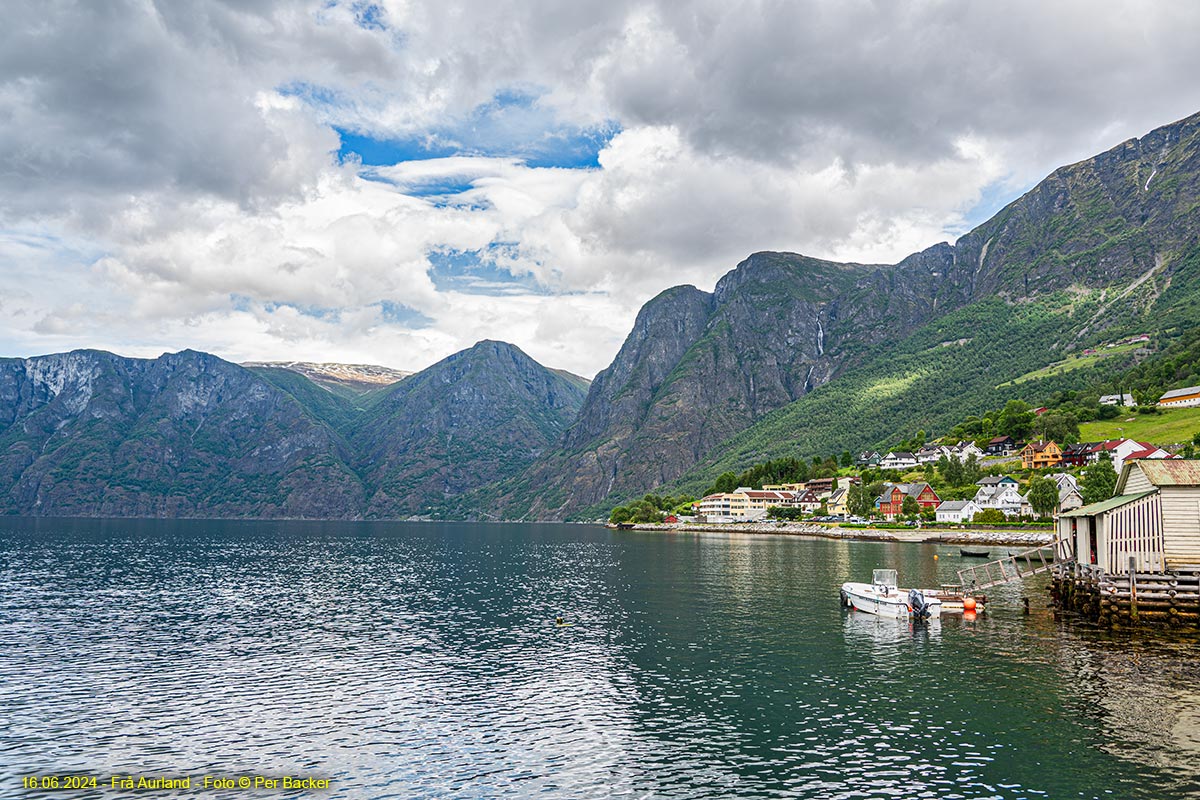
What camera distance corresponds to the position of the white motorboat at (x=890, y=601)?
235ft

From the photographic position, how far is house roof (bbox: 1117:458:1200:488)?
201 feet

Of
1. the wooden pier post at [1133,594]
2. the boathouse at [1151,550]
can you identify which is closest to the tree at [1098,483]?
the boathouse at [1151,550]

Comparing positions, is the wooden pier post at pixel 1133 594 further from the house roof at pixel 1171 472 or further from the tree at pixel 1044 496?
the tree at pixel 1044 496

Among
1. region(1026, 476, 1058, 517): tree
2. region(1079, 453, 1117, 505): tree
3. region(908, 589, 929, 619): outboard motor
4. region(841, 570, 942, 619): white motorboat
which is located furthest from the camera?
region(1026, 476, 1058, 517): tree

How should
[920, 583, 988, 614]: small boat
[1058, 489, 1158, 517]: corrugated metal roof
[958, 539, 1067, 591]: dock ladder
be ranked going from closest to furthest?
[1058, 489, 1158, 517]: corrugated metal roof
[920, 583, 988, 614]: small boat
[958, 539, 1067, 591]: dock ladder

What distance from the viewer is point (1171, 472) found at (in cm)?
6259

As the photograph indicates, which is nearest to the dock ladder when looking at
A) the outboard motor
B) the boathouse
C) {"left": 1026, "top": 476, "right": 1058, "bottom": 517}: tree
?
the outboard motor

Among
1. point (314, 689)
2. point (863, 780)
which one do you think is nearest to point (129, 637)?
point (314, 689)

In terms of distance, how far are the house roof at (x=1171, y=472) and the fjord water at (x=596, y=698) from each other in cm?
1296

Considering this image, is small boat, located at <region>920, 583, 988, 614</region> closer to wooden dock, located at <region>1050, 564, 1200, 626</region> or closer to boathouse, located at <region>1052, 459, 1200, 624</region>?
boathouse, located at <region>1052, 459, 1200, 624</region>

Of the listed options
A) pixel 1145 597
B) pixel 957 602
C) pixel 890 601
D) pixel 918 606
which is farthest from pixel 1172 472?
pixel 890 601

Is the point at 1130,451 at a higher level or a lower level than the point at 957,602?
higher

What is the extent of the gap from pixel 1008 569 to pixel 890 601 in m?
51.6

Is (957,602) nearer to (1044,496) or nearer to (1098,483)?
(1098,483)
